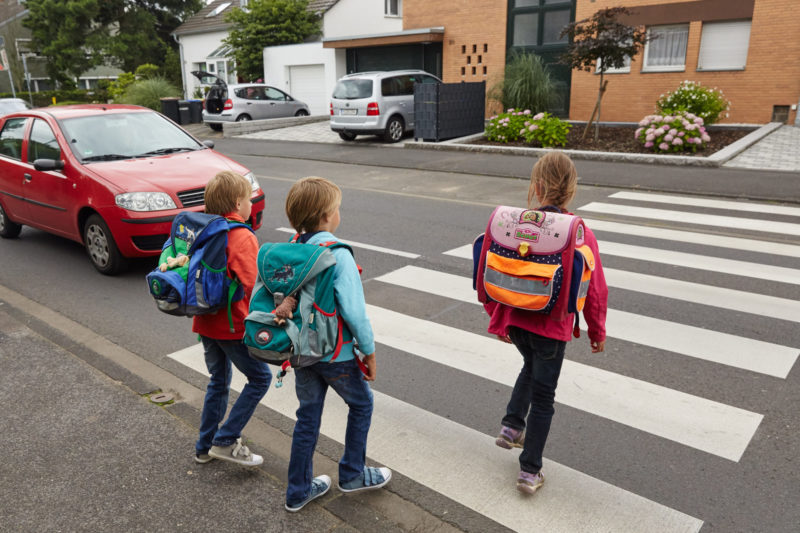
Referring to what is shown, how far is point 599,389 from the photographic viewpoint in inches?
170

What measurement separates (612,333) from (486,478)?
2277 millimetres

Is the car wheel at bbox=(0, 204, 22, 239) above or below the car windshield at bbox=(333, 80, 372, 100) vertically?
below

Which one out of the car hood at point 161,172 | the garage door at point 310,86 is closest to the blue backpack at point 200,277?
the car hood at point 161,172

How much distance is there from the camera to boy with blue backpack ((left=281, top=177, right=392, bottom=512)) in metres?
2.79

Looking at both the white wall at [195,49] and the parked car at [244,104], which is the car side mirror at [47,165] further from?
the white wall at [195,49]

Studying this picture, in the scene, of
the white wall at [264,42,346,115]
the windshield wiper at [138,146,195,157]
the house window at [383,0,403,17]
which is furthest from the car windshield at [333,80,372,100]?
the windshield wiper at [138,146,195,157]

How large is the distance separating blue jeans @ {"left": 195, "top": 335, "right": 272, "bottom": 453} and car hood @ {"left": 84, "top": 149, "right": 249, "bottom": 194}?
3.78 m

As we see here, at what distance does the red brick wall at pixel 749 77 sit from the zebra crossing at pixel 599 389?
12.0 meters

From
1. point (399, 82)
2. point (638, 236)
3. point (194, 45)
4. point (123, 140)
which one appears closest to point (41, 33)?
point (194, 45)

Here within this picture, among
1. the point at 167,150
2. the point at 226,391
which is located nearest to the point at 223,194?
the point at 226,391

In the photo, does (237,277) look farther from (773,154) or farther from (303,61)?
(303,61)

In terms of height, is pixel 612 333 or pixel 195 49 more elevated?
pixel 195 49

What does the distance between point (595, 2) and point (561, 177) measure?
19548 millimetres

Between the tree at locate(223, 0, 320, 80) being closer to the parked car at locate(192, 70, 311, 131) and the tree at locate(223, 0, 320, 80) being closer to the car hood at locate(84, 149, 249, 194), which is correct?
the parked car at locate(192, 70, 311, 131)
